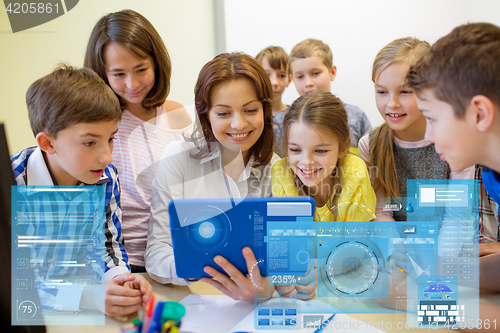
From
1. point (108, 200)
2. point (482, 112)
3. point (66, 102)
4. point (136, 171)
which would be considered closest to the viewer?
point (482, 112)

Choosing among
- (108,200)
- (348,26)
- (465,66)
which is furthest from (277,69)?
(465,66)

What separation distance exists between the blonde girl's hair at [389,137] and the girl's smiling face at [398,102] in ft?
0.08

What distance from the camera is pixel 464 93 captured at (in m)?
0.68

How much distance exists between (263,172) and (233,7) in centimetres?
184

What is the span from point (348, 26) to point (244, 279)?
7.18 feet

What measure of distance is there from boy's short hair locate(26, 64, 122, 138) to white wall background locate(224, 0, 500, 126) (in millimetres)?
1876

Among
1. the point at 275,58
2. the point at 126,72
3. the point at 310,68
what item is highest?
the point at 275,58

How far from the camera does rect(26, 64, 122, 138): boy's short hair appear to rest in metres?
0.90

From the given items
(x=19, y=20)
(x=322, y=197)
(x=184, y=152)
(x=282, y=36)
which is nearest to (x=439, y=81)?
(x=322, y=197)

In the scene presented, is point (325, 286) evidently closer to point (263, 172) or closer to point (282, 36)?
point (263, 172)
